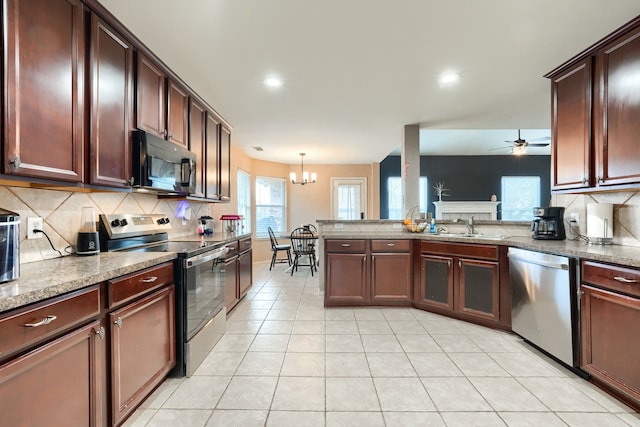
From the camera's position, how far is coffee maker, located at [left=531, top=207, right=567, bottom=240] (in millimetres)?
2561

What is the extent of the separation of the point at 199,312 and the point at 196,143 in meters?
1.74

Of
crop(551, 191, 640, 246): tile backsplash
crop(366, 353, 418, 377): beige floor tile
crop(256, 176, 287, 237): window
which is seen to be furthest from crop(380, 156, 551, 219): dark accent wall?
crop(366, 353, 418, 377): beige floor tile

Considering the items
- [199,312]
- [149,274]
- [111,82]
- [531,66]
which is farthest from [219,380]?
[531,66]

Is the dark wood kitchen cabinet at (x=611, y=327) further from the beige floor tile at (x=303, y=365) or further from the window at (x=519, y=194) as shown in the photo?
the window at (x=519, y=194)

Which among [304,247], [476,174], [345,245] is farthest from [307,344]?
[476,174]

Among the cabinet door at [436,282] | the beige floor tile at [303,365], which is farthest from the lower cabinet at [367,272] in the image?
the beige floor tile at [303,365]

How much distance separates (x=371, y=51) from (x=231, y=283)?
102 inches

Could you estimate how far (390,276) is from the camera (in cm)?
331

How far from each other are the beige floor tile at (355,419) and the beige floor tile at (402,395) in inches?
3.9

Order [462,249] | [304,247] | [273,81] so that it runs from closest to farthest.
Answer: [273,81] → [462,249] → [304,247]

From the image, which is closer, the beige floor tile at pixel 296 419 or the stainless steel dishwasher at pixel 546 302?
the beige floor tile at pixel 296 419

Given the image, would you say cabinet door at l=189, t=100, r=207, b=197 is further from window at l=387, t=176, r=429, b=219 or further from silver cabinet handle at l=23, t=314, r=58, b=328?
window at l=387, t=176, r=429, b=219

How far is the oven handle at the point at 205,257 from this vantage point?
1.98 meters

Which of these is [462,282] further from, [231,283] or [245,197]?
[245,197]
